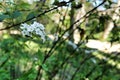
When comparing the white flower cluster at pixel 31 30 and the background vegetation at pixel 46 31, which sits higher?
the white flower cluster at pixel 31 30

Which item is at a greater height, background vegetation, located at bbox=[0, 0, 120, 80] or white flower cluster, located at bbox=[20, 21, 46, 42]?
white flower cluster, located at bbox=[20, 21, 46, 42]

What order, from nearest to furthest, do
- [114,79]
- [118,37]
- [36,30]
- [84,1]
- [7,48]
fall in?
[36,30], [84,1], [118,37], [7,48], [114,79]

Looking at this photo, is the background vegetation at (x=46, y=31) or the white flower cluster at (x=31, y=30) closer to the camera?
the white flower cluster at (x=31, y=30)

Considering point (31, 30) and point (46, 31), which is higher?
point (31, 30)

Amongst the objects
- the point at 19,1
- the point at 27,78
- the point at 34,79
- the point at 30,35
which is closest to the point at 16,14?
the point at 30,35

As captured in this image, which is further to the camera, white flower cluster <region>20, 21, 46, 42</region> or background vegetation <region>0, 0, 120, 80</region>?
background vegetation <region>0, 0, 120, 80</region>

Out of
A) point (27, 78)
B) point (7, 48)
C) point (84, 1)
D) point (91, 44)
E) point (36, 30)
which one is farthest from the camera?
point (91, 44)

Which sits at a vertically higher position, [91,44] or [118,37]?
[118,37]

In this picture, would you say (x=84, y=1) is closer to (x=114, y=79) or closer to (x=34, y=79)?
(x=34, y=79)

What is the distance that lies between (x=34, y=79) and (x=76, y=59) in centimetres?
596

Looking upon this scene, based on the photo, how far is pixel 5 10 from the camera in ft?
6.31

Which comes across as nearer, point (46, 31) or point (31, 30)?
point (31, 30)

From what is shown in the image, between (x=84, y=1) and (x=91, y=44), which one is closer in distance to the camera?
(x=84, y=1)

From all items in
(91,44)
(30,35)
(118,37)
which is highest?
(30,35)
